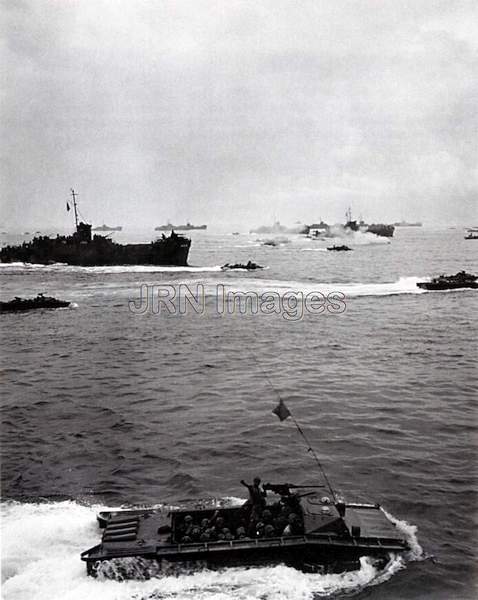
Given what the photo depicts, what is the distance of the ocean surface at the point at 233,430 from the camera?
43.0ft

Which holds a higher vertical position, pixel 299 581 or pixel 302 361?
pixel 302 361

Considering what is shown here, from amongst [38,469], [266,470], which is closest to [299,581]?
[266,470]

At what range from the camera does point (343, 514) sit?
13.9 metres

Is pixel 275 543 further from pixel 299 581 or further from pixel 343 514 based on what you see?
pixel 343 514

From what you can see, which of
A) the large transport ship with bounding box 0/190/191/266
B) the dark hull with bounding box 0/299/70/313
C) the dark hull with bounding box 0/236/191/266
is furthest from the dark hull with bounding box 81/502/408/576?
the dark hull with bounding box 0/236/191/266

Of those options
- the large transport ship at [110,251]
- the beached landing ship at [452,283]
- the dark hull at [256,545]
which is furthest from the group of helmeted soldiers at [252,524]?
the large transport ship at [110,251]

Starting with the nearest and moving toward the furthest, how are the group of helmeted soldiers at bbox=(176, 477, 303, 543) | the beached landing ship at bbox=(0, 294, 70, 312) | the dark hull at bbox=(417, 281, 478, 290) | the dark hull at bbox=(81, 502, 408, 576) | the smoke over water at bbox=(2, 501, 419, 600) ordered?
the smoke over water at bbox=(2, 501, 419, 600) → the dark hull at bbox=(81, 502, 408, 576) → the group of helmeted soldiers at bbox=(176, 477, 303, 543) → the beached landing ship at bbox=(0, 294, 70, 312) → the dark hull at bbox=(417, 281, 478, 290)

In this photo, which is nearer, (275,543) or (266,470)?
(275,543)

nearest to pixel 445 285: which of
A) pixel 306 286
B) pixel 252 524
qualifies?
pixel 306 286

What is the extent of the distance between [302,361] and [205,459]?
41.8ft

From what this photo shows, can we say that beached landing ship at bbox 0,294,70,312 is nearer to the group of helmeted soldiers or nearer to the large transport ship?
the large transport ship

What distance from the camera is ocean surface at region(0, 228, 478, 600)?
1311 cm

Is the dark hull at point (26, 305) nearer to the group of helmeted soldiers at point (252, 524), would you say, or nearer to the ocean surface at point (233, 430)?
the ocean surface at point (233, 430)

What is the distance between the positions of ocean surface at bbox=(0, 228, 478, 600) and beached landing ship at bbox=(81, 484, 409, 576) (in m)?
0.41
